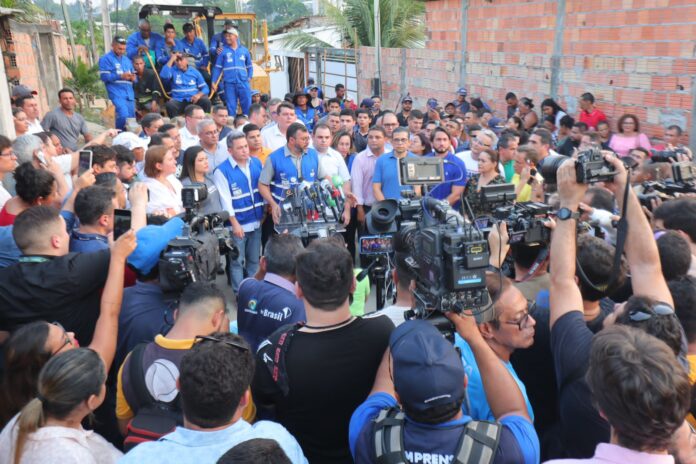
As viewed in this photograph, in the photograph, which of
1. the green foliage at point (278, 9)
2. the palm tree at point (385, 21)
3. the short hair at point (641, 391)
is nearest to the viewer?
the short hair at point (641, 391)

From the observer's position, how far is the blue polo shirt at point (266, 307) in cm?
326

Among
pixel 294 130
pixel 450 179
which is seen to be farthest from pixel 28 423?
pixel 450 179

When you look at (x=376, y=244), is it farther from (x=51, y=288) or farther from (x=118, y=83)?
(x=118, y=83)

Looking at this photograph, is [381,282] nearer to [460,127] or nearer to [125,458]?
[125,458]

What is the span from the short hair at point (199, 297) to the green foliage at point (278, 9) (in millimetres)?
71590

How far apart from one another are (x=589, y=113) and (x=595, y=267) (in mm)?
7248

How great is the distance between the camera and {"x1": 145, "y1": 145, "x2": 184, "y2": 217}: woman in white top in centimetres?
524

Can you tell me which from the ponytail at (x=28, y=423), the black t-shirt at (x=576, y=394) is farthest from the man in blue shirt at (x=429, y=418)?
the ponytail at (x=28, y=423)

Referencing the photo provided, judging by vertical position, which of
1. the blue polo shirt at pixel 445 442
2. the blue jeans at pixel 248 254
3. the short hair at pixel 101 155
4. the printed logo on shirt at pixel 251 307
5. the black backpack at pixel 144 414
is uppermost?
the short hair at pixel 101 155

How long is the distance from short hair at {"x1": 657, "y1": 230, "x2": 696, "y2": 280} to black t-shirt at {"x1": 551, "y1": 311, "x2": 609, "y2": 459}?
42.5 inches

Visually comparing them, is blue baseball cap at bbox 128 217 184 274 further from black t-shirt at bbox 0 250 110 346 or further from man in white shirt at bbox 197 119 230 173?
man in white shirt at bbox 197 119 230 173

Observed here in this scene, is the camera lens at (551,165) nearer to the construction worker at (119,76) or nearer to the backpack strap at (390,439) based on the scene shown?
the backpack strap at (390,439)

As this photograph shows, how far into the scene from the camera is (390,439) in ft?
6.56

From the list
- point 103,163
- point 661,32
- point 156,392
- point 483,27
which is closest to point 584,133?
point 661,32
